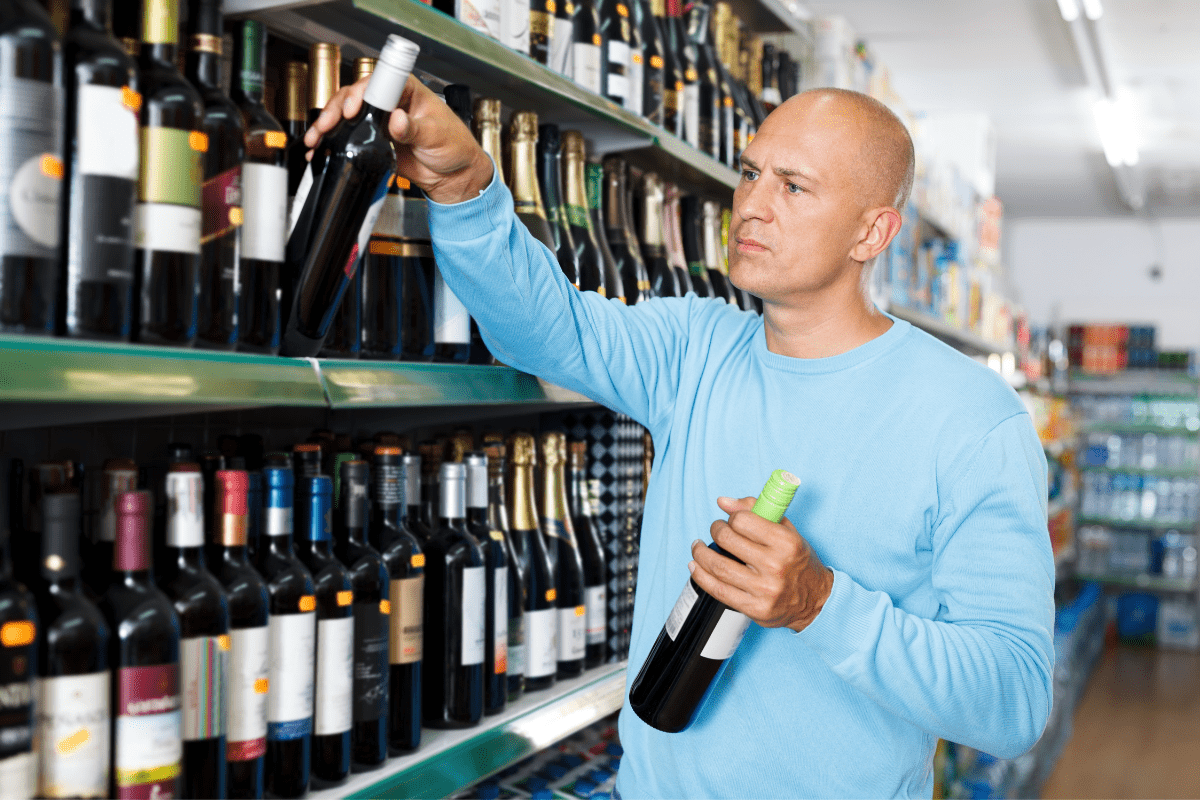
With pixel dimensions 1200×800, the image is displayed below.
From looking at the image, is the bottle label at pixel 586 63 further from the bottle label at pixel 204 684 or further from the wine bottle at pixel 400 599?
the bottle label at pixel 204 684

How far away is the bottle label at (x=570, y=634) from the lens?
1746 mm

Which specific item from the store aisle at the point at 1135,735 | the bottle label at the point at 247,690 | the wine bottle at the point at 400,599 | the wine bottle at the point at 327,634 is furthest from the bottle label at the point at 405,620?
the store aisle at the point at 1135,735

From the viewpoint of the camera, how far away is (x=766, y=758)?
1.37 m

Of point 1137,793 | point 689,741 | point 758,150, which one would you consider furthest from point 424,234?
point 1137,793

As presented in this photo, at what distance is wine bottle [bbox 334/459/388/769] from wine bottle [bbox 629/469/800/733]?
1.13 ft

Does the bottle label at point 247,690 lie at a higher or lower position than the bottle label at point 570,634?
higher

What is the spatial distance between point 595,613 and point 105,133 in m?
1.23

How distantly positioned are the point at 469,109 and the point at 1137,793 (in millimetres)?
5032

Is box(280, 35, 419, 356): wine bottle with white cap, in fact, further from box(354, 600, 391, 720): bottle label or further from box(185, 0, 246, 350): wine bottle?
box(354, 600, 391, 720): bottle label

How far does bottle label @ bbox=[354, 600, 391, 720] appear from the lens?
1.25 metres

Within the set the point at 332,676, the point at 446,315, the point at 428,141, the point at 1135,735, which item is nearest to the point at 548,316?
the point at 446,315

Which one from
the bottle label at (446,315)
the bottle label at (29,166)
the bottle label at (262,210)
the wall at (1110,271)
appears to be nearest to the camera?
the bottle label at (29,166)

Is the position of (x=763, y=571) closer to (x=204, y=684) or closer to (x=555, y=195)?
(x=204, y=684)

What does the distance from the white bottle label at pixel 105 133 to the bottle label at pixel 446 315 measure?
573 millimetres
